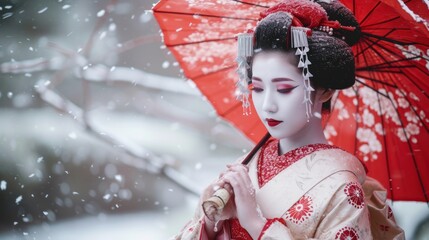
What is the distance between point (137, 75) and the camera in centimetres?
316

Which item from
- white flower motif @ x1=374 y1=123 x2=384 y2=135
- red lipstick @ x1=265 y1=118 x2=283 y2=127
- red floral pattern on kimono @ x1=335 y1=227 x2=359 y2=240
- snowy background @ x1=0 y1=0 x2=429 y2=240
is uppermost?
red lipstick @ x1=265 y1=118 x2=283 y2=127

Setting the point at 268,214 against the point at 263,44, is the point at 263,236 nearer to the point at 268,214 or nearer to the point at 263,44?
the point at 268,214

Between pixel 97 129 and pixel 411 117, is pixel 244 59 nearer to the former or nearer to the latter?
pixel 411 117

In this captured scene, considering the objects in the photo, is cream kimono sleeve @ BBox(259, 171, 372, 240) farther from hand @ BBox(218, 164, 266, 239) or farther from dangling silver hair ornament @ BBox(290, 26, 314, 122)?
dangling silver hair ornament @ BBox(290, 26, 314, 122)

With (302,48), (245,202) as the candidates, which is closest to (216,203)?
(245,202)

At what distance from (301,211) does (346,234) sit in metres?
0.13

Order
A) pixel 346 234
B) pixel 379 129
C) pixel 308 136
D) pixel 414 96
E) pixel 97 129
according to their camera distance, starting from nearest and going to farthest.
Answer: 1. pixel 346 234
2. pixel 308 136
3. pixel 414 96
4. pixel 379 129
5. pixel 97 129

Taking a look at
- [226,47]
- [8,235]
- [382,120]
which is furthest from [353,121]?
[8,235]

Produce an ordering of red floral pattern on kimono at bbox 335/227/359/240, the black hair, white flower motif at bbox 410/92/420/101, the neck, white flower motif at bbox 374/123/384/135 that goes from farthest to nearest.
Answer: white flower motif at bbox 374/123/384/135 < white flower motif at bbox 410/92/420/101 < the neck < the black hair < red floral pattern on kimono at bbox 335/227/359/240

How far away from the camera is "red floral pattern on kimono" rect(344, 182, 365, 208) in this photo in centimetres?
140

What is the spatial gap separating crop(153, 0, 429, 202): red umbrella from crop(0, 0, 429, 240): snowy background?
1145 mm

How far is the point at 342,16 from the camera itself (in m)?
1.58

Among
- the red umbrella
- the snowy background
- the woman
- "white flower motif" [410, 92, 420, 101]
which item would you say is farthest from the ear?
the snowy background

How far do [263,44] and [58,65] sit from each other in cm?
198
